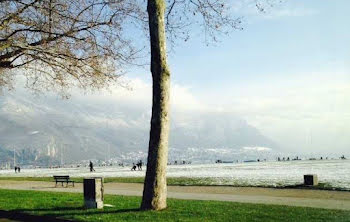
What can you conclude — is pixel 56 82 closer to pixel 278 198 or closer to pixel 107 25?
pixel 107 25

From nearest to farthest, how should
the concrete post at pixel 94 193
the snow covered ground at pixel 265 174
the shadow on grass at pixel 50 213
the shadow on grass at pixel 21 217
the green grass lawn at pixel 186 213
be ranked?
the green grass lawn at pixel 186 213 < the shadow on grass at pixel 21 217 < the shadow on grass at pixel 50 213 < the concrete post at pixel 94 193 < the snow covered ground at pixel 265 174

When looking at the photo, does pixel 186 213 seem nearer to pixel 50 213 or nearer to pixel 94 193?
pixel 94 193

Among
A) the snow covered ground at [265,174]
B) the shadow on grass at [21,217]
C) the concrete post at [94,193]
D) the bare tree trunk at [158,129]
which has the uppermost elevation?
the bare tree trunk at [158,129]

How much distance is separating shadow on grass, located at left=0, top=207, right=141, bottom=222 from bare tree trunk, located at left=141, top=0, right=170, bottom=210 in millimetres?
748

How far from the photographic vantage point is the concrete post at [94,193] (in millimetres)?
15805

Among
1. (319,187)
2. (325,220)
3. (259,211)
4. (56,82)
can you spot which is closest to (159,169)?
(259,211)

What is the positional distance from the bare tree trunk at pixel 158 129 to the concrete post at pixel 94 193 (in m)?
2.13

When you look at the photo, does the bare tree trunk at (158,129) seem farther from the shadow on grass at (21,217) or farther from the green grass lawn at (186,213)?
the shadow on grass at (21,217)

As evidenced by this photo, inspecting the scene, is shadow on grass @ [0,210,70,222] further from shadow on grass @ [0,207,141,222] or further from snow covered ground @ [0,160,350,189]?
snow covered ground @ [0,160,350,189]

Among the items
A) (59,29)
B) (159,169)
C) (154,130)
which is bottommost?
(159,169)

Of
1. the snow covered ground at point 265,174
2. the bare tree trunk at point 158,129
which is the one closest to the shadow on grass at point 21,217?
the bare tree trunk at point 158,129

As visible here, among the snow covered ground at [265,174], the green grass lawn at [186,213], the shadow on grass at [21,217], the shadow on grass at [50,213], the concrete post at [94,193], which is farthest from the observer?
the snow covered ground at [265,174]

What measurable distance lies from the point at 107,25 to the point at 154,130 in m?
7.11

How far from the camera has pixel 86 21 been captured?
19297 millimetres
